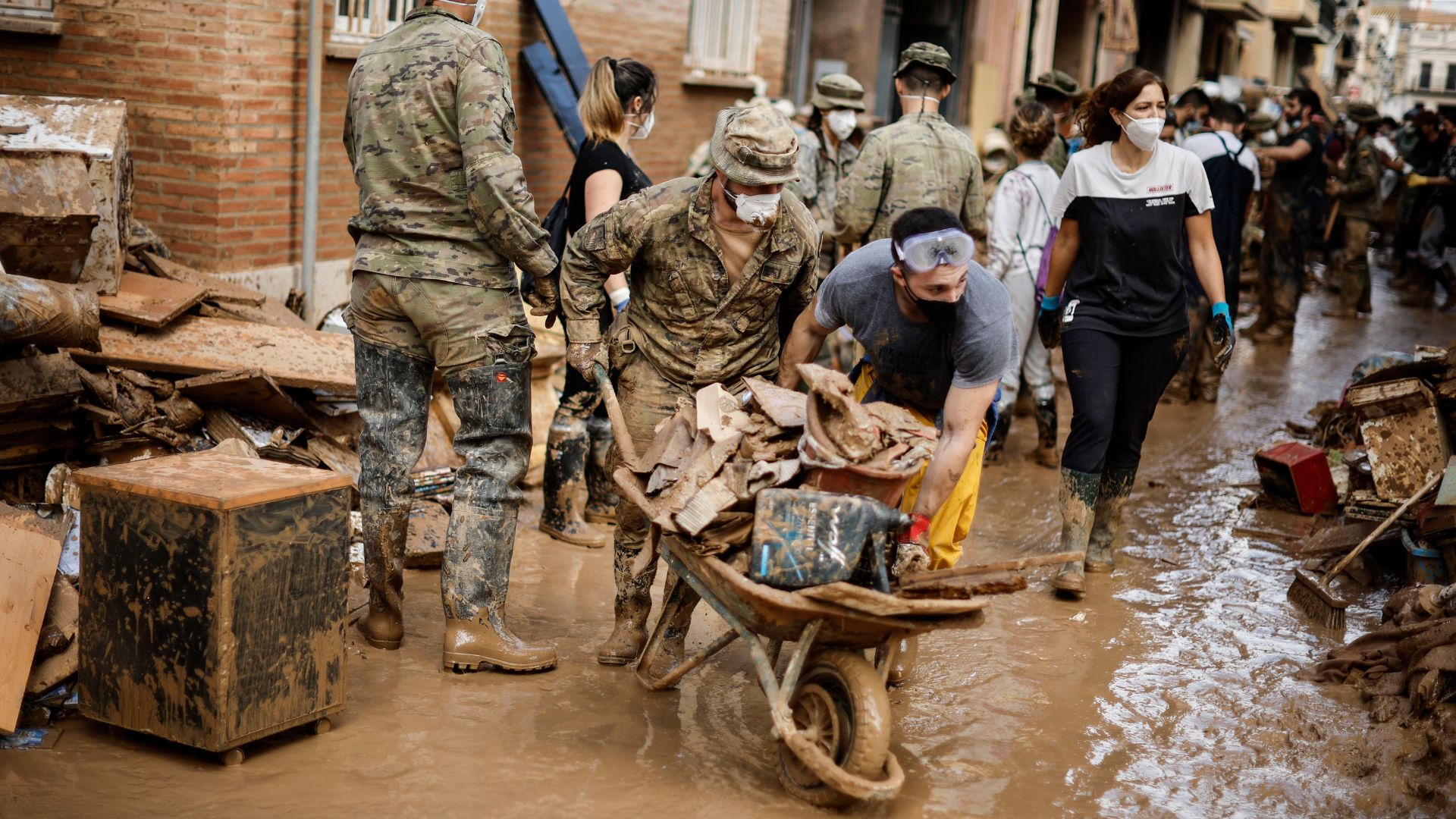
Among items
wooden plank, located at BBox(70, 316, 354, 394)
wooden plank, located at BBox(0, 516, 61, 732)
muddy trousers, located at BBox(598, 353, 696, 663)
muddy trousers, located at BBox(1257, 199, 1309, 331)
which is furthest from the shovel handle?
muddy trousers, located at BBox(1257, 199, 1309, 331)

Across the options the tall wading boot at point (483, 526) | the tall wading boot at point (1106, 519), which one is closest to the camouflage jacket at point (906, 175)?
the tall wading boot at point (1106, 519)

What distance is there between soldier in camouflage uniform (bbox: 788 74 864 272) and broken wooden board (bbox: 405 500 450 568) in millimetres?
3836

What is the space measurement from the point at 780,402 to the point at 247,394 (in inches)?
107

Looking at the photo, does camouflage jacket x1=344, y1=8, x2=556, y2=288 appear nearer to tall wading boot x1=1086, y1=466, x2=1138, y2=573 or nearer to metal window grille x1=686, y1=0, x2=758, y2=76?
tall wading boot x1=1086, y1=466, x2=1138, y2=573

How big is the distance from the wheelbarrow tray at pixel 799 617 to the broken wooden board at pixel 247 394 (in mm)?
2561

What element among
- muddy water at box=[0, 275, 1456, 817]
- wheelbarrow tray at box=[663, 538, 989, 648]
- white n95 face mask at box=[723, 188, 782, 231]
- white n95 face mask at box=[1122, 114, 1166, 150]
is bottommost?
muddy water at box=[0, 275, 1456, 817]

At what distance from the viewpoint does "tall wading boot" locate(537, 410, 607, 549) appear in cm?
599

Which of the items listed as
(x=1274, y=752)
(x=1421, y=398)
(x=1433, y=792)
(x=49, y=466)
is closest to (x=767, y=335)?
(x=1274, y=752)

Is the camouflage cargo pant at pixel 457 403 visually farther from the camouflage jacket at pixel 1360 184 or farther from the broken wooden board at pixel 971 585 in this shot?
the camouflage jacket at pixel 1360 184

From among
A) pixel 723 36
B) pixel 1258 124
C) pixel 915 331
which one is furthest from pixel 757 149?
pixel 1258 124

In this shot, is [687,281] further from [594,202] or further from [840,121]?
[840,121]

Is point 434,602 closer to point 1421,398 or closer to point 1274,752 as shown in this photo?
point 1274,752

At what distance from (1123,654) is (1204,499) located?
275 centimetres

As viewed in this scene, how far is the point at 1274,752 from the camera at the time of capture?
4359mm
